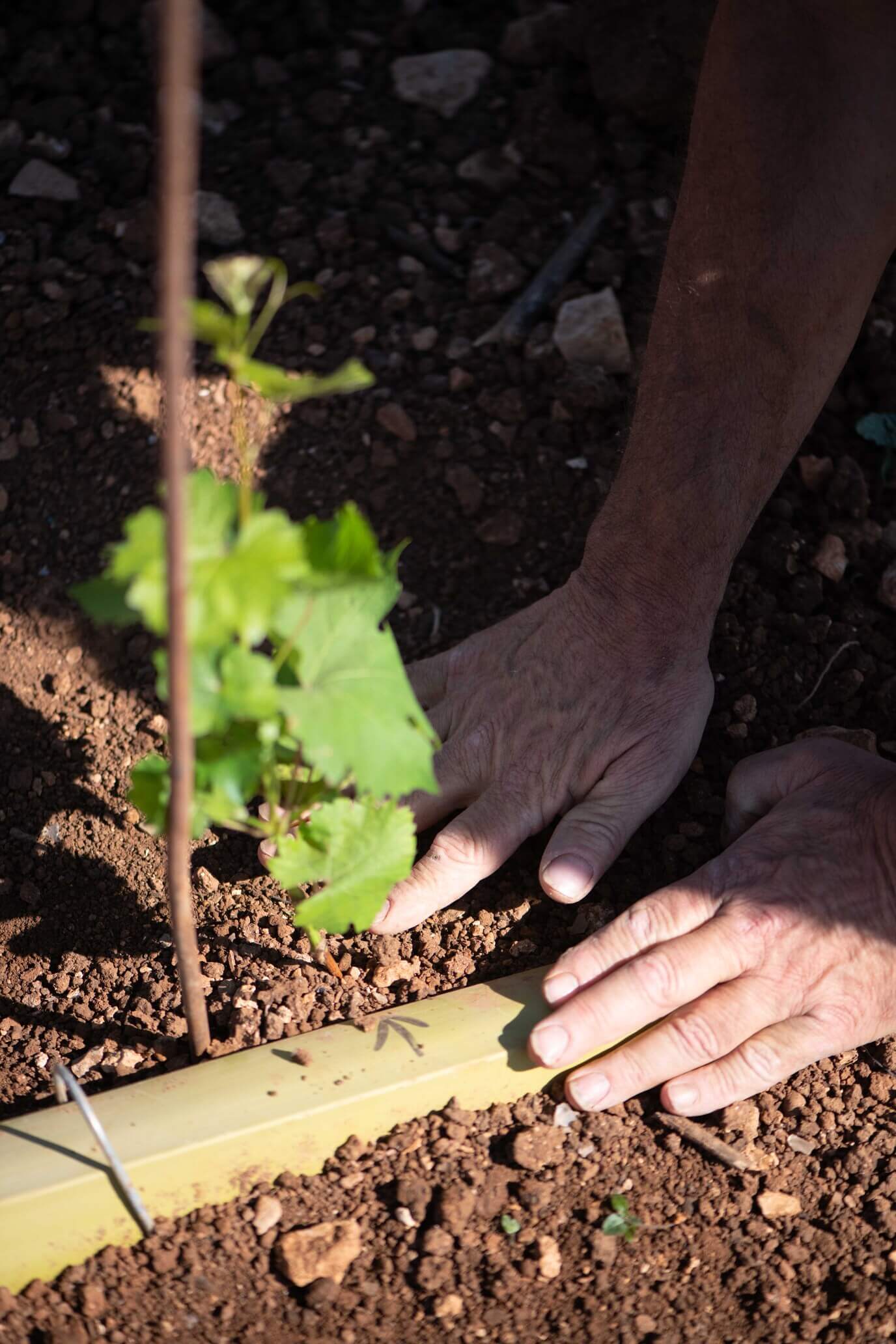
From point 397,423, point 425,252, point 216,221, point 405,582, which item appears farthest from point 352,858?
point 216,221

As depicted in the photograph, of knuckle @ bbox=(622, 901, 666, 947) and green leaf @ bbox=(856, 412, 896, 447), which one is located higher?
green leaf @ bbox=(856, 412, 896, 447)

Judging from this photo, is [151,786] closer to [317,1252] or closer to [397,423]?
[317,1252]

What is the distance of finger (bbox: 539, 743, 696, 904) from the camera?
1.79 m

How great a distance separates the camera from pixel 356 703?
1078 millimetres

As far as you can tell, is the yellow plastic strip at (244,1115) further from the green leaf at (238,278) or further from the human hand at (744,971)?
the green leaf at (238,278)

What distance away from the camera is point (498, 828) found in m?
1.86

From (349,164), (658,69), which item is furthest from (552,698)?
(658,69)

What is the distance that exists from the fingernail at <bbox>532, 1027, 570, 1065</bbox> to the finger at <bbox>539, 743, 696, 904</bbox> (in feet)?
0.87

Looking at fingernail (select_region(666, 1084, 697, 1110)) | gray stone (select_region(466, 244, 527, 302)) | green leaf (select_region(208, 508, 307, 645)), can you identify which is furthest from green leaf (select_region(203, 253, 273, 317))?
gray stone (select_region(466, 244, 527, 302))

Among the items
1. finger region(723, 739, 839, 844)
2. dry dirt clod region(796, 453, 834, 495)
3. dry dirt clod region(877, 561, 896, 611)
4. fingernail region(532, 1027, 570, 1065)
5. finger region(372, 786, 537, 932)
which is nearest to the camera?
fingernail region(532, 1027, 570, 1065)

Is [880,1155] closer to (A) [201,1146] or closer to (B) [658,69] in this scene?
(A) [201,1146]

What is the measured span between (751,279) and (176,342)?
148 cm

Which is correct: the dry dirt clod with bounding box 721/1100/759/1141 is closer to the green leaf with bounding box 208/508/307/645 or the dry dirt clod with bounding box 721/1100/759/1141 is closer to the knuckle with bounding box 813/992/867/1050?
the knuckle with bounding box 813/992/867/1050

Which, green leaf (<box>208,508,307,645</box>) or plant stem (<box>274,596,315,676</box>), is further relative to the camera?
plant stem (<box>274,596,315,676</box>)
